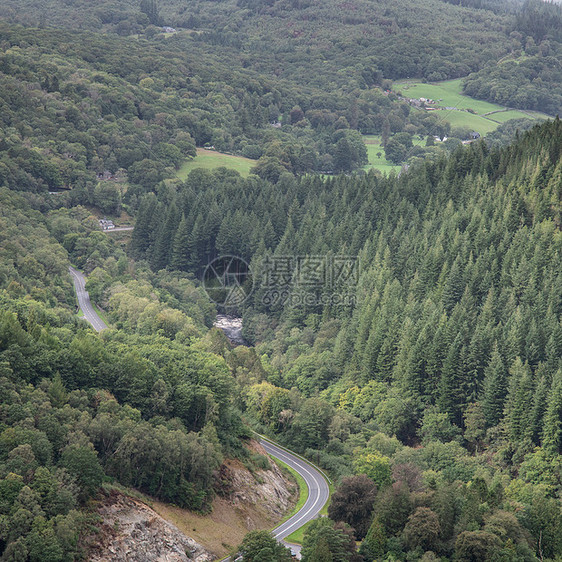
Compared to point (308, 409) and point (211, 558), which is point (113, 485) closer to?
point (211, 558)

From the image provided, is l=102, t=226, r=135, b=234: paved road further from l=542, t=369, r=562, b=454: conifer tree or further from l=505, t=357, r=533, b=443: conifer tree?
l=542, t=369, r=562, b=454: conifer tree

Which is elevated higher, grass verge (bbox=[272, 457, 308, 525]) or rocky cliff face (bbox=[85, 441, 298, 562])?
rocky cliff face (bbox=[85, 441, 298, 562])

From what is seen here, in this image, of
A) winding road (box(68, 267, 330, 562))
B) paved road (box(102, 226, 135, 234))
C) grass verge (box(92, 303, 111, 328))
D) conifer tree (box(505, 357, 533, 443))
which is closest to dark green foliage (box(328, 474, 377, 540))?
winding road (box(68, 267, 330, 562))

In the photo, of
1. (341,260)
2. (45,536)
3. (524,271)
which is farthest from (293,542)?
(341,260)

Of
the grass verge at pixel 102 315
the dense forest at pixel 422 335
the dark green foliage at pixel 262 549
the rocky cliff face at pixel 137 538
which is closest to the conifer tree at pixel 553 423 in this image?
the dense forest at pixel 422 335

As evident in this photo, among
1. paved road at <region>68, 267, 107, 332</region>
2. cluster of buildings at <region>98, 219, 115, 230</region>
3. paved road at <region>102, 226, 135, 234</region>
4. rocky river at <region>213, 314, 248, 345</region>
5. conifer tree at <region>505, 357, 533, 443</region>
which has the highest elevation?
conifer tree at <region>505, 357, 533, 443</region>

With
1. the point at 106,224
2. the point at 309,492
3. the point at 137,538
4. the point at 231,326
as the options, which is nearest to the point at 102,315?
the point at 231,326

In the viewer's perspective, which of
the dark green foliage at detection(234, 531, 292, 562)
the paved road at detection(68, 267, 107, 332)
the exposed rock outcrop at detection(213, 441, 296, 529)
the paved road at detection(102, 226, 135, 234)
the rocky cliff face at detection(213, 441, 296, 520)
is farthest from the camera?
the paved road at detection(102, 226, 135, 234)
